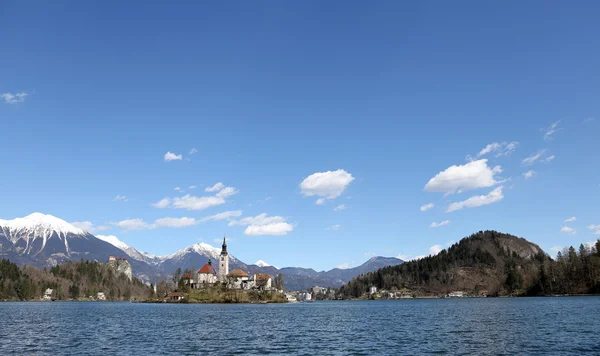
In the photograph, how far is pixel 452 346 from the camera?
189 feet

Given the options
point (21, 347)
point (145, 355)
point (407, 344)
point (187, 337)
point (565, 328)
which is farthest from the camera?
point (565, 328)

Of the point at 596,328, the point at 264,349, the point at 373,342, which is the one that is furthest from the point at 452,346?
the point at 596,328

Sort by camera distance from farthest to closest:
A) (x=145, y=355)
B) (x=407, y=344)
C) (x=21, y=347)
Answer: (x=407, y=344) → (x=21, y=347) → (x=145, y=355)

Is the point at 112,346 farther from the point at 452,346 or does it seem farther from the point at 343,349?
the point at 452,346

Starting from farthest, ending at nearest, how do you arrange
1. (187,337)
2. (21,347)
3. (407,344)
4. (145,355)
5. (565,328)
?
(565,328) < (187,337) < (407,344) < (21,347) < (145,355)

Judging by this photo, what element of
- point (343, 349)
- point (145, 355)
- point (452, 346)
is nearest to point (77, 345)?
point (145, 355)

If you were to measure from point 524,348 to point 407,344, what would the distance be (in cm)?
1391

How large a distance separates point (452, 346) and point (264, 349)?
74.9 feet

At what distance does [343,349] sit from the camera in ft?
190

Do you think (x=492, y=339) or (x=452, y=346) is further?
(x=492, y=339)

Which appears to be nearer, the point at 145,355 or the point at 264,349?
the point at 145,355

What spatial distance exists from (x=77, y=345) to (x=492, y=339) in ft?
177

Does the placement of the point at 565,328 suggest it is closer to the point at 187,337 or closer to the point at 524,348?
the point at 524,348

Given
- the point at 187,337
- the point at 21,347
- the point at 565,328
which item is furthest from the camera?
the point at 565,328
